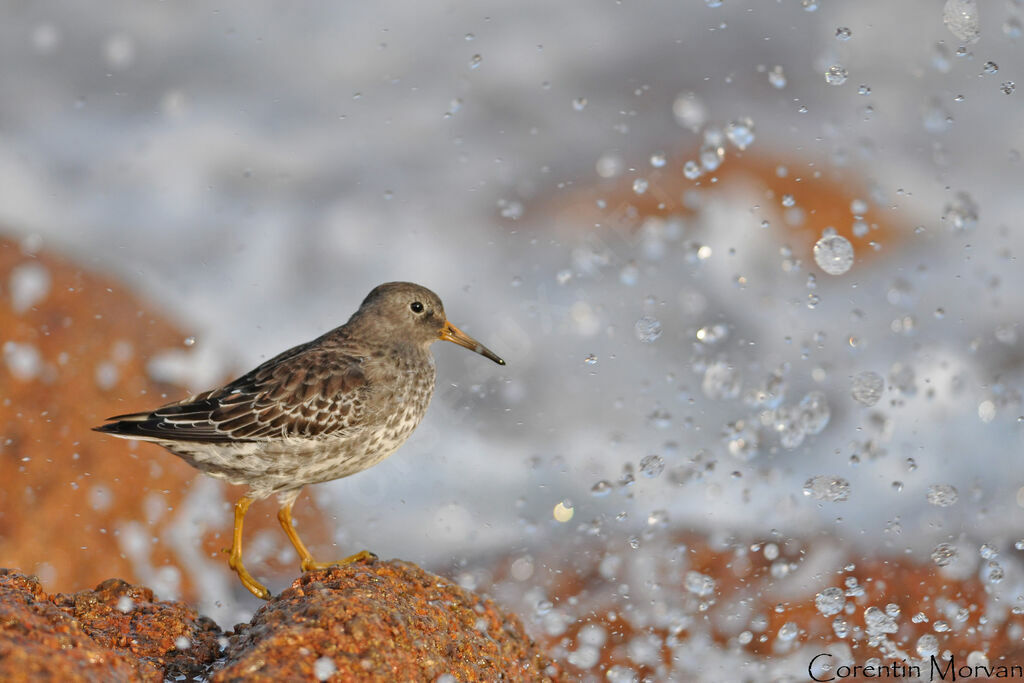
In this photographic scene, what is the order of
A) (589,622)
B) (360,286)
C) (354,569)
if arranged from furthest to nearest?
(360,286)
(589,622)
(354,569)

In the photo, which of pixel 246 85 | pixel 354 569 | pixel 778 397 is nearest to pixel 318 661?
pixel 354 569

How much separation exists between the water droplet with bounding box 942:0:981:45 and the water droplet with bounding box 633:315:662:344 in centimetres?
517

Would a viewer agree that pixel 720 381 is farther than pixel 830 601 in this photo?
Yes

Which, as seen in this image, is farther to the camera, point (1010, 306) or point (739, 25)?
point (739, 25)

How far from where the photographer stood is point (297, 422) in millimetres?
4250

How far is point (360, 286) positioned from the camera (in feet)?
30.5

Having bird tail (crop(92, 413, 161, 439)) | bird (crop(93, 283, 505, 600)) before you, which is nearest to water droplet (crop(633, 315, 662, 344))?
bird (crop(93, 283, 505, 600))

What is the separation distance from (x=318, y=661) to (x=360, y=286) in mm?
6495

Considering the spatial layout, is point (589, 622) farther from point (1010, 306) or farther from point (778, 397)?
point (1010, 306)

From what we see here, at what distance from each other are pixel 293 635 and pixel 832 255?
24.7 ft

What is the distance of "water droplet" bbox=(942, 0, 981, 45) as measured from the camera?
34.8 feet

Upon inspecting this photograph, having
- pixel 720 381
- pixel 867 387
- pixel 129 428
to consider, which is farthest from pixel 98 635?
pixel 867 387

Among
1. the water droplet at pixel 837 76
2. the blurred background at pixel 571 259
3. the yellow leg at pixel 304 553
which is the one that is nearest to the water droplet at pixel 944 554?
the blurred background at pixel 571 259

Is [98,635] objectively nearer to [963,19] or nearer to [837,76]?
[837,76]
